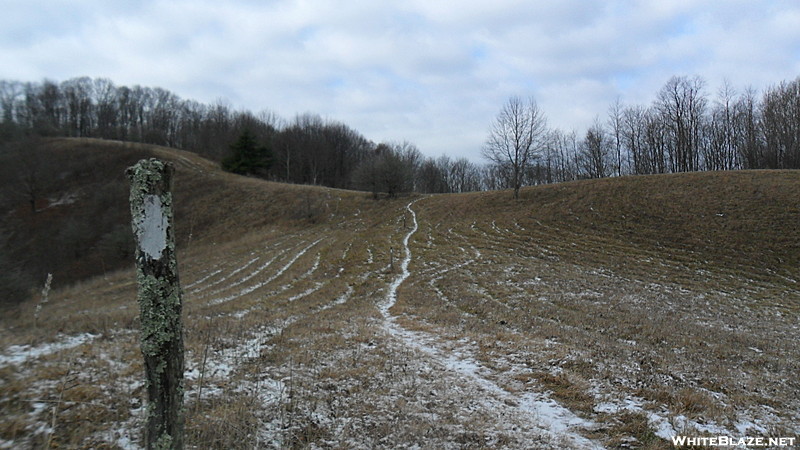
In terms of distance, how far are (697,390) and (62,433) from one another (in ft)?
24.7

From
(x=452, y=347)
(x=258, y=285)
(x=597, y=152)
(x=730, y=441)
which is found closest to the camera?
(x=730, y=441)

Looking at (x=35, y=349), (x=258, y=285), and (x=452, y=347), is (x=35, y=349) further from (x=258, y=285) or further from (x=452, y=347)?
(x=258, y=285)

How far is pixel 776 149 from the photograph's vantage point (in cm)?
5006

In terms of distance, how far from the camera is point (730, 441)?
4.06 meters

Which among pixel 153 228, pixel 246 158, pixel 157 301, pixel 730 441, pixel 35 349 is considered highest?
pixel 246 158

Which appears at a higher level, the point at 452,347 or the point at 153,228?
the point at 153,228

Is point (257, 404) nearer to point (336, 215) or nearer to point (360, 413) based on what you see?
point (360, 413)

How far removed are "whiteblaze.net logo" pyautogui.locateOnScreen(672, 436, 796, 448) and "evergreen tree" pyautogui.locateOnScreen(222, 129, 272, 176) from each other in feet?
226

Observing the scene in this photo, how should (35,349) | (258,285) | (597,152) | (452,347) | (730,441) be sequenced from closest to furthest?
(730,441) → (35,349) → (452,347) → (258,285) → (597,152)

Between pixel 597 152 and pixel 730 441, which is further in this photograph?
pixel 597 152

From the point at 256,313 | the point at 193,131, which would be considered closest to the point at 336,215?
the point at 256,313

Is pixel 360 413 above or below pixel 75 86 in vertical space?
below

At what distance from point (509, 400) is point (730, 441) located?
2.31m

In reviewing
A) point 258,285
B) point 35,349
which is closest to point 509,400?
point 35,349
